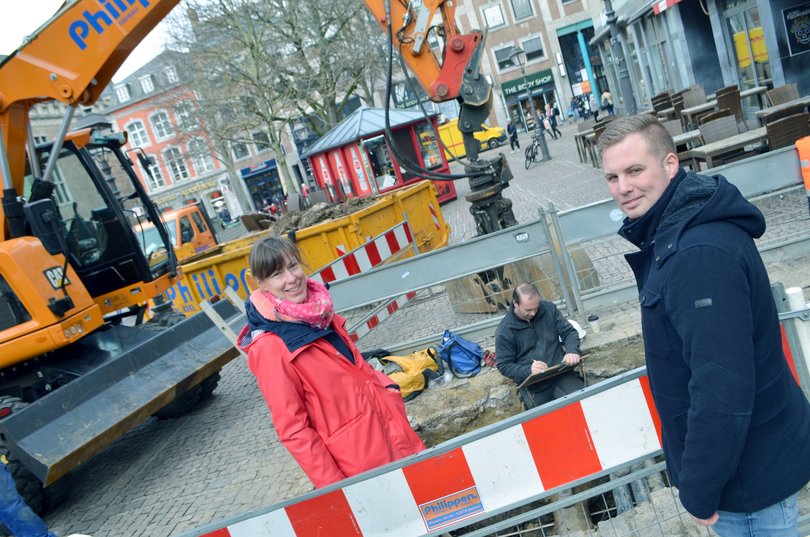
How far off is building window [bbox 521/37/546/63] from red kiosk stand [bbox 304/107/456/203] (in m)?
25.9

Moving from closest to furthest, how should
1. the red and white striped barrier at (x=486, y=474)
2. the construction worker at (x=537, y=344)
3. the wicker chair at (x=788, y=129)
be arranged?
the red and white striped barrier at (x=486, y=474) → the construction worker at (x=537, y=344) → the wicker chair at (x=788, y=129)

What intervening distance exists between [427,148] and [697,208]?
20514 millimetres

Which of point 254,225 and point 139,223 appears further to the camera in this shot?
point 254,225

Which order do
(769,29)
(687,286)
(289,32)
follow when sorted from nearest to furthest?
(687,286) < (769,29) < (289,32)

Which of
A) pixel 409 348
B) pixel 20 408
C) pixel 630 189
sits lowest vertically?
pixel 409 348

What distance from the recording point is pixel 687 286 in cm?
154

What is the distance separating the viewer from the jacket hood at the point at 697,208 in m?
1.55

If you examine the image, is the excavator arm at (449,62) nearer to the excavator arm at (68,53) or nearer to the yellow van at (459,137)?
the excavator arm at (68,53)

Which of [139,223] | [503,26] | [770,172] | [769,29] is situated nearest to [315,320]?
[770,172]

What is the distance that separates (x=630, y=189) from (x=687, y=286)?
33cm

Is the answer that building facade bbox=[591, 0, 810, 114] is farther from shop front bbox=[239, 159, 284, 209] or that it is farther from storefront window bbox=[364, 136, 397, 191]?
shop front bbox=[239, 159, 284, 209]

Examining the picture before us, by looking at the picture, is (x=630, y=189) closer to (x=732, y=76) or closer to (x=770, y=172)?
(x=770, y=172)

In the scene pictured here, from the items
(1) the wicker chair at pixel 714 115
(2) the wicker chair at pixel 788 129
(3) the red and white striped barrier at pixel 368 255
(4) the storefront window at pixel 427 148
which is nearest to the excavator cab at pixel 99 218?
(3) the red and white striped barrier at pixel 368 255

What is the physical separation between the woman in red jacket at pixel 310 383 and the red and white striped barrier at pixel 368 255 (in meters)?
3.23
